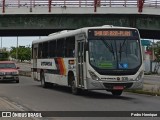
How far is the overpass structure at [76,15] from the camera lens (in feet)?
129

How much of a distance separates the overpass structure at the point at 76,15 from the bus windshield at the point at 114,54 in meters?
19.7

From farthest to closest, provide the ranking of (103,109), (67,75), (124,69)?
(67,75) < (124,69) < (103,109)

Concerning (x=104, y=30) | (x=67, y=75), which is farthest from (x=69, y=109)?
(x=67, y=75)

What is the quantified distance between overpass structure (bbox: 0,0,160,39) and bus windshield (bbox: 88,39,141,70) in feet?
64.6

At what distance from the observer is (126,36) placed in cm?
2005

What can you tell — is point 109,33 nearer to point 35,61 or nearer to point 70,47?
point 70,47

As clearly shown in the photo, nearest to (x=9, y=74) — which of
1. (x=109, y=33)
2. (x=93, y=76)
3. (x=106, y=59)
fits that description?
(x=109, y=33)

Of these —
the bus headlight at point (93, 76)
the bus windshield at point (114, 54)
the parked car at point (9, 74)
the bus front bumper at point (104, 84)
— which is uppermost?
the bus windshield at point (114, 54)

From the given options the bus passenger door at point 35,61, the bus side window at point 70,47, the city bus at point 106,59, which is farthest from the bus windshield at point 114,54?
the bus passenger door at point 35,61

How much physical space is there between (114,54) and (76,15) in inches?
847

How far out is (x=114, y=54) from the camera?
64.2ft

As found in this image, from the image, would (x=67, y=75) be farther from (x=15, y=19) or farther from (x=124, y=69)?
(x=15, y=19)

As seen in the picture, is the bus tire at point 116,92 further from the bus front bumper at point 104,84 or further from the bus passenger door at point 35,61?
the bus passenger door at point 35,61

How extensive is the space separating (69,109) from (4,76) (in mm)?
20669
